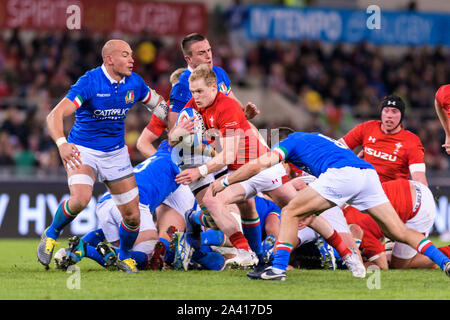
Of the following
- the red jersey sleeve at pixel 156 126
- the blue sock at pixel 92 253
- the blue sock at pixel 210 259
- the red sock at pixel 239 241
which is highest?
the red jersey sleeve at pixel 156 126

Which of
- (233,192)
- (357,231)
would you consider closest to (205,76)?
(233,192)

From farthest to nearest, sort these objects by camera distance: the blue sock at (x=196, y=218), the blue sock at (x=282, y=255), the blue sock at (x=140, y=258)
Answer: the blue sock at (x=196, y=218) < the blue sock at (x=140, y=258) < the blue sock at (x=282, y=255)

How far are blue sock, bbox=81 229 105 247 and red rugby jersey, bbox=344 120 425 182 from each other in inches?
125

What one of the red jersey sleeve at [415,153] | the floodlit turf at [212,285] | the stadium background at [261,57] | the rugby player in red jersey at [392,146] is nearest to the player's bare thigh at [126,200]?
the floodlit turf at [212,285]

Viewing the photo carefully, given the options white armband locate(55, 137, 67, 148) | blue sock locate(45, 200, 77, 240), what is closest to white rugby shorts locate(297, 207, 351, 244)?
blue sock locate(45, 200, 77, 240)

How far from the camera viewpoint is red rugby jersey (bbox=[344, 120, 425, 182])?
9.09m

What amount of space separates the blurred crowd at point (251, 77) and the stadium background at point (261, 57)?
29 millimetres

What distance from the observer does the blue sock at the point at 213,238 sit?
825 centimetres

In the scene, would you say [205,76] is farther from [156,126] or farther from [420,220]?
[420,220]

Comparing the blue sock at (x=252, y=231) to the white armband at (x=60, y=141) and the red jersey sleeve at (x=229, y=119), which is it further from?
the white armband at (x=60, y=141)

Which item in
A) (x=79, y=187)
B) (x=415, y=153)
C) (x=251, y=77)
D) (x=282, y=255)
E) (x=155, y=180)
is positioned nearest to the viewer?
(x=282, y=255)

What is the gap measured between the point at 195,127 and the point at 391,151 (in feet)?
8.78

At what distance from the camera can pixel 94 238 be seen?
8242 millimetres

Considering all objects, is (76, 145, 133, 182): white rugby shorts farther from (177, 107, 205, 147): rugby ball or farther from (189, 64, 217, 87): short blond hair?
(189, 64, 217, 87): short blond hair
